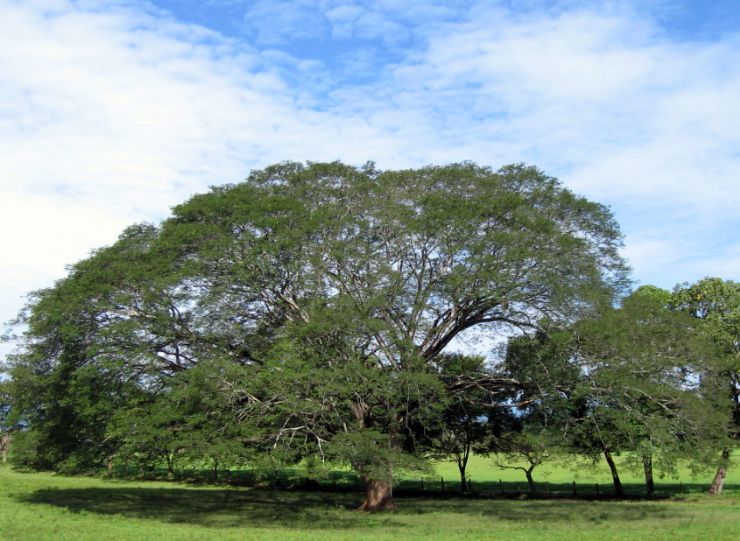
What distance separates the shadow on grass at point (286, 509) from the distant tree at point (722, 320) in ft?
23.2

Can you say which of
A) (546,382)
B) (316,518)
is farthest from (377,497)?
(546,382)

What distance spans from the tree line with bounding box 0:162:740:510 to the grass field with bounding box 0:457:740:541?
6.23ft

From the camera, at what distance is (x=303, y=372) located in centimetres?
2062

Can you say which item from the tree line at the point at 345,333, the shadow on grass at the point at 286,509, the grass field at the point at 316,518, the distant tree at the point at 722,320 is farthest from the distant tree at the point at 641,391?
the distant tree at the point at 722,320

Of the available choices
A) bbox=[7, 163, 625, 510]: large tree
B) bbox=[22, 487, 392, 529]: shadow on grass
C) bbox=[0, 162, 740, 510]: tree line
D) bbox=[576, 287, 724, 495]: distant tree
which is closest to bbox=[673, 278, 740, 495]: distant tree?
bbox=[0, 162, 740, 510]: tree line

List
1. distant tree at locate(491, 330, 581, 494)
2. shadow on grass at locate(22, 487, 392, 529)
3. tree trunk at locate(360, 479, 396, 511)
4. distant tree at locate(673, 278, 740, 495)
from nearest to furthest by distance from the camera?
1. distant tree at locate(491, 330, 581, 494)
2. shadow on grass at locate(22, 487, 392, 529)
3. tree trunk at locate(360, 479, 396, 511)
4. distant tree at locate(673, 278, 740, 495)

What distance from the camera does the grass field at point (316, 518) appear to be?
1680cm

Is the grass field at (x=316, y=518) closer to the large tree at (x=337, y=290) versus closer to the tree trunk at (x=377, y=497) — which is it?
the tree trunk at (x=377, y=497)

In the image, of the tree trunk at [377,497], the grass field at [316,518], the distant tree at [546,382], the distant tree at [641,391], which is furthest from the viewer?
the tree trunk at [377,497]

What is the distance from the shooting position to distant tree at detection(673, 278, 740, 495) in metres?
30.5

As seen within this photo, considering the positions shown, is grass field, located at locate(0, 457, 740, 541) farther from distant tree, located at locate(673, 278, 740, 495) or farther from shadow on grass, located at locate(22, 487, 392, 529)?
distant tree, located at locate(673, 278, 740, 495)

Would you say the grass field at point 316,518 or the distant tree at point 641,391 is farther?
the distant tree at point 641,391

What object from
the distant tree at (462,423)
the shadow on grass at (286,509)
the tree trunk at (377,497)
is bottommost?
the shadow on grass at (286,509)

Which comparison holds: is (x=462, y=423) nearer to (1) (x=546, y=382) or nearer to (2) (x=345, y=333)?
(1) (x=546, y=382)
